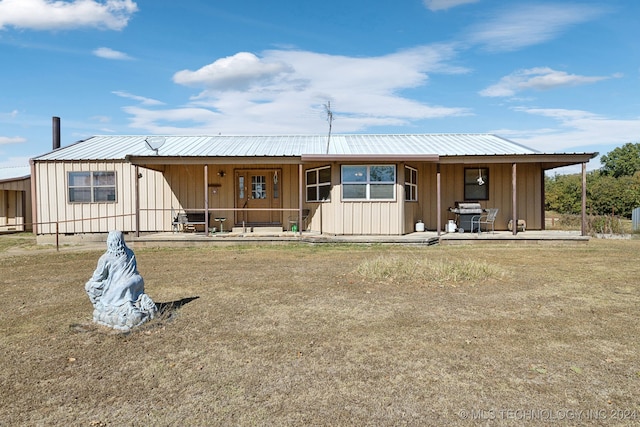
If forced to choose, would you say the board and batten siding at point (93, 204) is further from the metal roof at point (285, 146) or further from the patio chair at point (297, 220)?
the patio chair at point (297, 220)

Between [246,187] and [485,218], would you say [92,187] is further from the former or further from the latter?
[485,218]

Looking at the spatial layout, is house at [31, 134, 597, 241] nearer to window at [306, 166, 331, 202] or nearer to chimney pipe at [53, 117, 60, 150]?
window at [306, 166, 331, 202]

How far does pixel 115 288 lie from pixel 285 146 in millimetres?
11693

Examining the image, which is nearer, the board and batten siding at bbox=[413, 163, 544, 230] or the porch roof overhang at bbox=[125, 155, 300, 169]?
the porch roof overhang at bbox=[125, 155, 300, 169]

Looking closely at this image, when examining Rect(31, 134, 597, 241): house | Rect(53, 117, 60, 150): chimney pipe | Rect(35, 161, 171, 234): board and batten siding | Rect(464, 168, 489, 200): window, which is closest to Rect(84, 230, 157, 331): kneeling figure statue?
Rect(31, 134, 597, 241): house

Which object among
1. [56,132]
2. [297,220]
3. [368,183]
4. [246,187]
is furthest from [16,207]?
[368,183]

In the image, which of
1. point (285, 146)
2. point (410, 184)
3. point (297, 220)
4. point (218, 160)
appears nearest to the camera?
point (218, 160)

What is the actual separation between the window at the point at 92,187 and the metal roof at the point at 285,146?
2.01ft

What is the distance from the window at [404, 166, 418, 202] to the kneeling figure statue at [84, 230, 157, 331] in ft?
31.8

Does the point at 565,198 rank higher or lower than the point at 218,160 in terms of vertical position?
lower

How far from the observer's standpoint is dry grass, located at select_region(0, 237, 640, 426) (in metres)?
2.84

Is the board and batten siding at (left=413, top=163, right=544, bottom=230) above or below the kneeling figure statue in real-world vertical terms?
above

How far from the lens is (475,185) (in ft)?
47.3

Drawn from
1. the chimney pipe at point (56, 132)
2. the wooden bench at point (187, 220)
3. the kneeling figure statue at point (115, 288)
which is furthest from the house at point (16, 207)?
the kneeling figure statue at point (115, 288)
